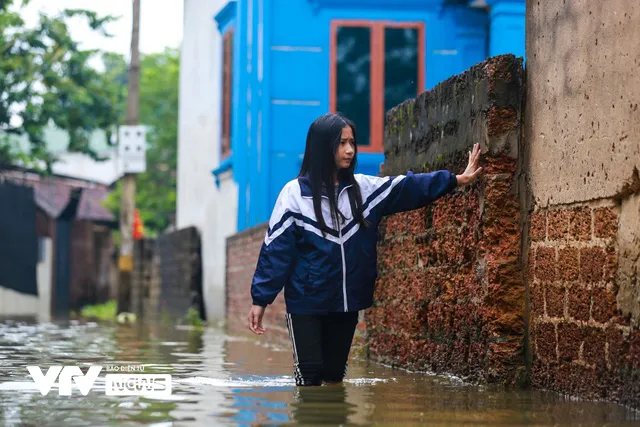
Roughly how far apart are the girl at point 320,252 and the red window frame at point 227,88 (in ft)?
40.0

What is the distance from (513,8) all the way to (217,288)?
22.8ft

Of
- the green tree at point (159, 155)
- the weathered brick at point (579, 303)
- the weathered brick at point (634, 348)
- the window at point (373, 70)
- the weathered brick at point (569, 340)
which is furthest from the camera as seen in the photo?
the green tree at point (159, 155)

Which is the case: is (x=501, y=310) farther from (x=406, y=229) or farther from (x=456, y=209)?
(x=406, y=229)

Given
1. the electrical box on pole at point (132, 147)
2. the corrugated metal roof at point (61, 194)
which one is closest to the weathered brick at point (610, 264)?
the electrical box on pole at point (132, 147)

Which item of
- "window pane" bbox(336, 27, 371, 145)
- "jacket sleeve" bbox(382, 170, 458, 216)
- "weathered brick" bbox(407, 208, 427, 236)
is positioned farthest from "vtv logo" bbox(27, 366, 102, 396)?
"window pane" bbox(336, 27, 371, 145)

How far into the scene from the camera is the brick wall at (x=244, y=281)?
1364cm

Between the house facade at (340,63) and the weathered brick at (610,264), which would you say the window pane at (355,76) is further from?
the weathered brick at (610,264)

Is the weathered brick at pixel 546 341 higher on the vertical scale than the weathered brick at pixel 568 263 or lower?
lower

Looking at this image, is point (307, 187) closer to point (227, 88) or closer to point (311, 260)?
point (311, 260)

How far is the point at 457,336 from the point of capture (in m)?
8.11

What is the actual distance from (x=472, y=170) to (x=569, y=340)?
132cm

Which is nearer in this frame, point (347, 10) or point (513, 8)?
point (513, 8)

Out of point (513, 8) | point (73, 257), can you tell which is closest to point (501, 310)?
point (513, 8)

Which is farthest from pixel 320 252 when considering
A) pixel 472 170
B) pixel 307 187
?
pixel 472 170
